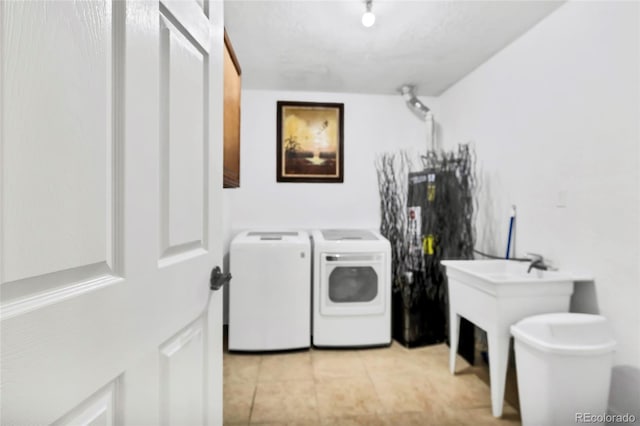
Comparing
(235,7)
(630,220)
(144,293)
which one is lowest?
(144,293)

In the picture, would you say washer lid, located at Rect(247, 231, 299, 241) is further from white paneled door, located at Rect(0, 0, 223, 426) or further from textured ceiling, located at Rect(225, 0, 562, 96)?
white paneled door, located at Rect(0, 0, 223, 426)

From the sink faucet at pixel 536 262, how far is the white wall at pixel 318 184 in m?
1.54

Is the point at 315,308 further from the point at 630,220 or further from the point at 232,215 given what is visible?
the point at 630,220

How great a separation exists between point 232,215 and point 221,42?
2.26 metres

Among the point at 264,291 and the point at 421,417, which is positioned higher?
the point at 264,291

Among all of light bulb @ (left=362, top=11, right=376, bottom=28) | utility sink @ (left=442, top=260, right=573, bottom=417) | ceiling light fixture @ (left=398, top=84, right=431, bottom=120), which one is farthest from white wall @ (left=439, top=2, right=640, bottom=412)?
light bulb @ (left=362, top=11, right=376, bottom=28)

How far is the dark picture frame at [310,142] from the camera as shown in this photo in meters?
3.29

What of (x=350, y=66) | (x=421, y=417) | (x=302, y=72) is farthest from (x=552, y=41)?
(x=421, y=417)

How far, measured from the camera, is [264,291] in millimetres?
2611

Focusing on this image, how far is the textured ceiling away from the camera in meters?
1.94

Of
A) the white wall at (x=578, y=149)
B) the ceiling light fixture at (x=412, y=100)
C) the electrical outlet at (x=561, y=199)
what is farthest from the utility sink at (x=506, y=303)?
the ceiling light fixture at (x=412, y=100)

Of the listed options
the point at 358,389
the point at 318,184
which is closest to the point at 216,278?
the point at 358,389

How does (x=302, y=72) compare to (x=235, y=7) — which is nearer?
(x=235, y=7)

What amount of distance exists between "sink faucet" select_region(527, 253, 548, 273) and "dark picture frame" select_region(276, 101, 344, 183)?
1.82 meters
